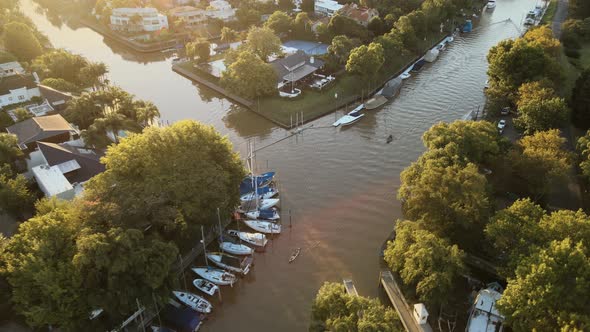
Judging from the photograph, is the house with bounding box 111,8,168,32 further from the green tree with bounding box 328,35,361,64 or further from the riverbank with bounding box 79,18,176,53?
the green tree with bounding box 328,35,361,64

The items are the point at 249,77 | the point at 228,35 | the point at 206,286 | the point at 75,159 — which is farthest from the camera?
the point at 228,35

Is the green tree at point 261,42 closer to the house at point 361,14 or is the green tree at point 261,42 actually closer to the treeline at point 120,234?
the house at point 361,14

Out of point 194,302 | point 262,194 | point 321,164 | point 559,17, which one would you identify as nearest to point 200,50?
point 321,164

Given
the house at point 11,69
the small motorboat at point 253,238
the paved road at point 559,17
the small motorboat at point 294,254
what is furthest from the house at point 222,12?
the small motorboat at point 294,254

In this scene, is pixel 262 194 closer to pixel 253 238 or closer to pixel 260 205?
pixel 260 205

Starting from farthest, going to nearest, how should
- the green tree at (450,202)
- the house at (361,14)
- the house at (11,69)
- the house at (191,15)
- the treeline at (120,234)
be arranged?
the house at (191,15), the house at (361,14), the house at (11,69), the green tree at (450,202), the treeline at (120,234)

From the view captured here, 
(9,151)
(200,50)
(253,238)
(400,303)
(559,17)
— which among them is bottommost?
(253,238)
